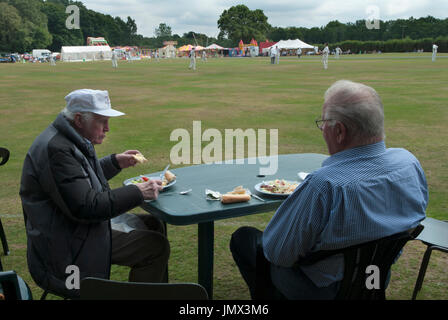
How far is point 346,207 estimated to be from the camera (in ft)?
6.49

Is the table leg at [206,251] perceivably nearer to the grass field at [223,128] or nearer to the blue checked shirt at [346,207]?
the grass field at [223,128]

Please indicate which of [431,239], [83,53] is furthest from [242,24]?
[431,239]

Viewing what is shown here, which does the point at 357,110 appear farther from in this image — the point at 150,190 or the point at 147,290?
the point at 150,190

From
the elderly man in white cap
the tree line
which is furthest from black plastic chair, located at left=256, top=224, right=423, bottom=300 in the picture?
the tree line

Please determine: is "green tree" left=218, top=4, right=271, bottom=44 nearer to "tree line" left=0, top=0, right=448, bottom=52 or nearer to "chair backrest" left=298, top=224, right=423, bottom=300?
"tree line" left=0, top=0, right=448, bottom=52

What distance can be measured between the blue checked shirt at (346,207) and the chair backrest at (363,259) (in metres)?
0.03

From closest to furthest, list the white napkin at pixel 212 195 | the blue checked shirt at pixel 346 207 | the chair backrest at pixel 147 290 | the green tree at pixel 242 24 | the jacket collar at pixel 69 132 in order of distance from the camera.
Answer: the chair backrest at pixel 147 290
the blue checked shirt at pixel 346 207
the jacket collar at pixel 69 132
the white napkin at pixel 212 195
the green tree at pixel 242 24

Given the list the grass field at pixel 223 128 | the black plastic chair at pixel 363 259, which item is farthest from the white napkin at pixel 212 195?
the grass field at pixel 223 128

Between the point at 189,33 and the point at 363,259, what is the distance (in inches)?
6556

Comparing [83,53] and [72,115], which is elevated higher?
[83,53]

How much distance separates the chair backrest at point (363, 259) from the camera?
203cm
